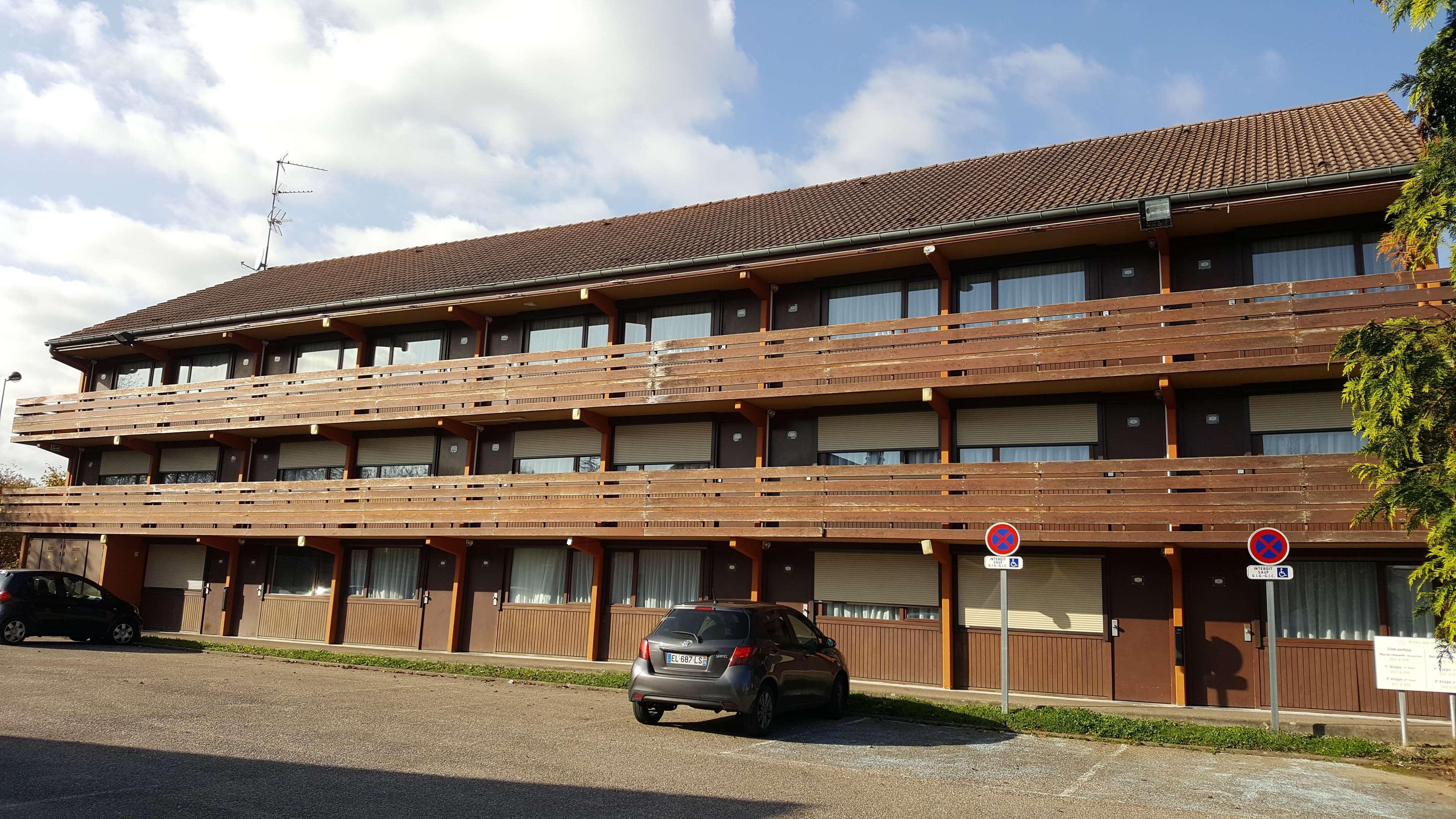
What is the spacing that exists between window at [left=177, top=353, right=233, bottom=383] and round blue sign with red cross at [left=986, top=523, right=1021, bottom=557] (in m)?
21.2

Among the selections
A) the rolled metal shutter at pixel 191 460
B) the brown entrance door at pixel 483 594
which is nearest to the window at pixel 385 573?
the brown entrance door at pixel 483 594

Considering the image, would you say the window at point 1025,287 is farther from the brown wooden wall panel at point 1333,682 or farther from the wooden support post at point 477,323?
the wooden support post at point 477,323

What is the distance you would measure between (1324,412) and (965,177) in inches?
364

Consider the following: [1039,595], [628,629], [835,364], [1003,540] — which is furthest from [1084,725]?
[628,629]

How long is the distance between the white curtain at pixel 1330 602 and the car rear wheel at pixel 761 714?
28.1 ft

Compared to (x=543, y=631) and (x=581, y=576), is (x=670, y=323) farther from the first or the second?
(x=543, y=631)

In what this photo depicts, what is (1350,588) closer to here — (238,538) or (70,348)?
(238,538)

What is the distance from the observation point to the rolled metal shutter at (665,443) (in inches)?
795

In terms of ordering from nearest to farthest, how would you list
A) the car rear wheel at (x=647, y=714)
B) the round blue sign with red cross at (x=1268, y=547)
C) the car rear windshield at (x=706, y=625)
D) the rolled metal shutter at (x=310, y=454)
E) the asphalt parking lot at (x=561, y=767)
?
the asphalt parking lot at (x=561, y=767), the car rear windshield at (x=706, y=625), the car rear wheel at (x=647, y=714), the round blue sign with red cross at (x=1268, y=547), the rolled metal shutter at (x=310, y=454)

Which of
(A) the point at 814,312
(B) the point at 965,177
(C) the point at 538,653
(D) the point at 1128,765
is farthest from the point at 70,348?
(D) the point at 1128,765

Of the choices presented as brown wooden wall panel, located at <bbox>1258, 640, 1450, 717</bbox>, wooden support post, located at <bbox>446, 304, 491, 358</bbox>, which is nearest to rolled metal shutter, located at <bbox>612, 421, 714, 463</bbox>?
wooden support post, located at <bbox>446, 304, 491, 358</bbox>

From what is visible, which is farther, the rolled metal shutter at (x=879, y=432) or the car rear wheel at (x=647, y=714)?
the rolled metal shutter at (x=879, y=432)

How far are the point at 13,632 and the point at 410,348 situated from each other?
32.0 feet

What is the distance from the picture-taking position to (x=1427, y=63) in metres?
10.5
